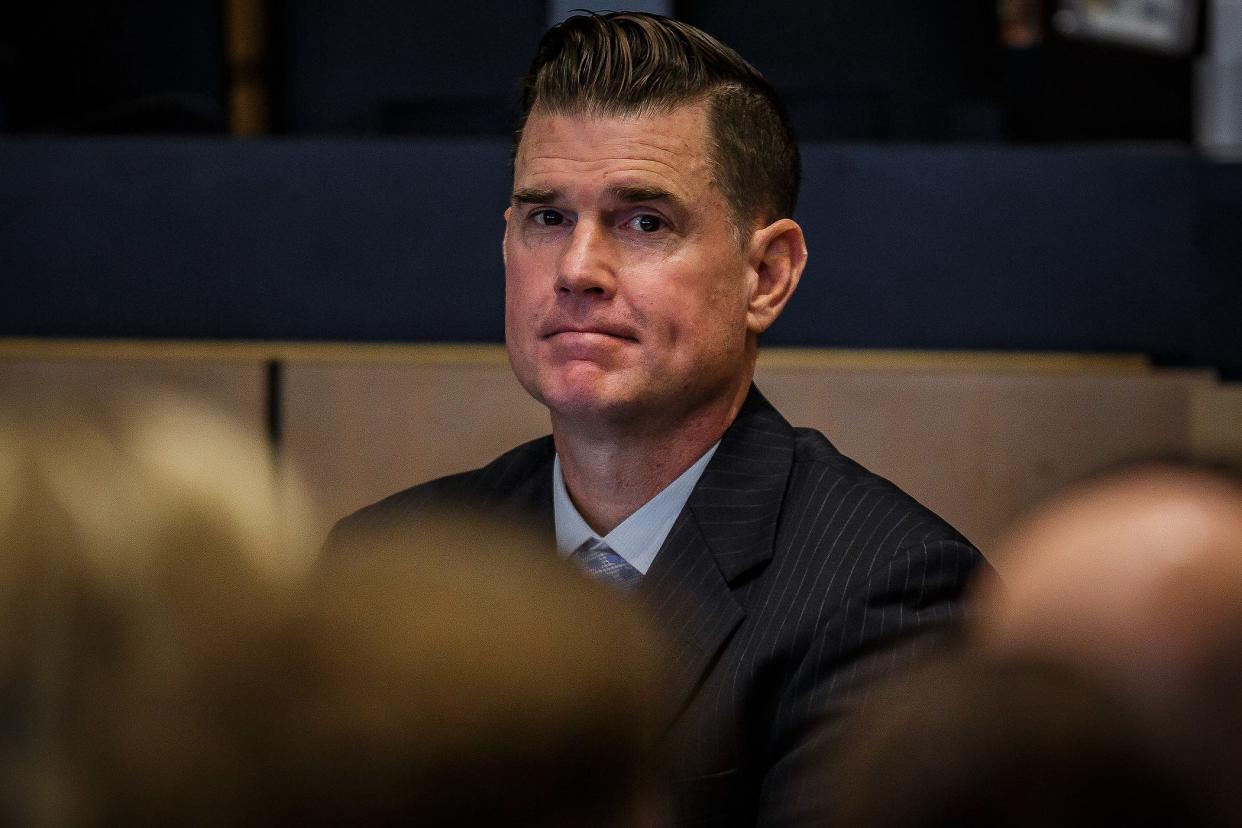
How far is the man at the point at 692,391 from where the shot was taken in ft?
3.06

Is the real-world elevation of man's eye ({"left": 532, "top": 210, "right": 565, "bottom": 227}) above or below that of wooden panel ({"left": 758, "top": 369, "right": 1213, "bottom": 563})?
above

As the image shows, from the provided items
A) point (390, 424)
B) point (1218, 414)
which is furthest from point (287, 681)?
point (1218, 414)

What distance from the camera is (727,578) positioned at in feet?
3.23

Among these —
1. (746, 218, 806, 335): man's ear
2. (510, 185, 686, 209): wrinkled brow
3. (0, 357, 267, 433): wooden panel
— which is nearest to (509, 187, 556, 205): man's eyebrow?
(510, 185, 686, 209): wrinkled brow

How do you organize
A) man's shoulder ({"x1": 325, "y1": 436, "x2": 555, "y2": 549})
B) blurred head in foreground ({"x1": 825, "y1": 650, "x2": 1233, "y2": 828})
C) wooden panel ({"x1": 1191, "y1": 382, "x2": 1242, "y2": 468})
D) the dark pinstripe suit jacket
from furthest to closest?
wooden panel ({"x1": 1191, "y1": 382, "x2": 1242, "y2": 468}) < man's shoulder ({"x1": 325, "y1": 436, "x2": 555, "y2": 549}) < the dark pinstripe suit jacket < blurred head in foreground ({"x1": 825, "y1": 650, "x2": 1233, "y2": 828})

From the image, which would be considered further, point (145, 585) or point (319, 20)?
point (319, 20)

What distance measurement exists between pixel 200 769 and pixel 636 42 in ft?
2.60

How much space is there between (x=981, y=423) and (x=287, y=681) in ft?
4.50

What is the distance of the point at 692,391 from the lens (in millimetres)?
1058

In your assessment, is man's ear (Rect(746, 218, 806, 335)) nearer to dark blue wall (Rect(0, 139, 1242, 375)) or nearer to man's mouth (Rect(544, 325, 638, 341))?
man's mouth (Rect(544, 325, 638, 341))

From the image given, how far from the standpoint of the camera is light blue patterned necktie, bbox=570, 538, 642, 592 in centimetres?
106

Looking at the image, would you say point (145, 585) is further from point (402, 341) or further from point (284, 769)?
point (402, 341)

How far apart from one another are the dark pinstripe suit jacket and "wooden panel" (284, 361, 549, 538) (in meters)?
0.63

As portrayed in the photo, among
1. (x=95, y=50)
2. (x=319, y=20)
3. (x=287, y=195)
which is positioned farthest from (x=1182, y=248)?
(x=95, y=50)
